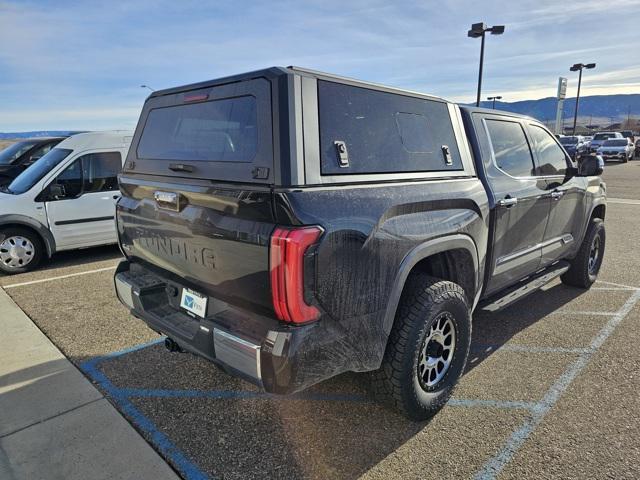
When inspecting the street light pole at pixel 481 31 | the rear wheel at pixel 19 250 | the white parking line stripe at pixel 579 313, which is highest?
the street light pole at pixel 481 31

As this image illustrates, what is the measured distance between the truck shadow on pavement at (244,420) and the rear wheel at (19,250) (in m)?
3.51

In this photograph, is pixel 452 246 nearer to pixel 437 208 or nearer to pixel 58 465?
pixel 437 208

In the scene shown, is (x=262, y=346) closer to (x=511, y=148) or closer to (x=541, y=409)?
(x=541, y=409)

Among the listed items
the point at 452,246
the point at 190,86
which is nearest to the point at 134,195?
the point at 190,86

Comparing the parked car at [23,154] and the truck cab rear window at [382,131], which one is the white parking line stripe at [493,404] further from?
the parked car at [23,154]

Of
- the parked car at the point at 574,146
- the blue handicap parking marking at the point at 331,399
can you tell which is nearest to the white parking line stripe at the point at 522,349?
the blue handicap parking marking at the point at 331,399

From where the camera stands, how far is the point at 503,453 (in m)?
2.53

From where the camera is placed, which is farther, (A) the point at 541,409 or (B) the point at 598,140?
(B) the point at 598,140

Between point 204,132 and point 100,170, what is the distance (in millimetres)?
4863

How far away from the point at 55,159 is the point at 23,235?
1.17m

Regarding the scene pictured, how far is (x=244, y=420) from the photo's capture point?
2.85 m

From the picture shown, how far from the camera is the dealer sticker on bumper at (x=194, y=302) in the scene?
250 cm

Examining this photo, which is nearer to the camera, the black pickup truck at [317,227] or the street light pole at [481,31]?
the black pickup truck at [317,227]

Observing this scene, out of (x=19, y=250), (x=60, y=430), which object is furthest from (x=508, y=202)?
(x=19, y=250)
